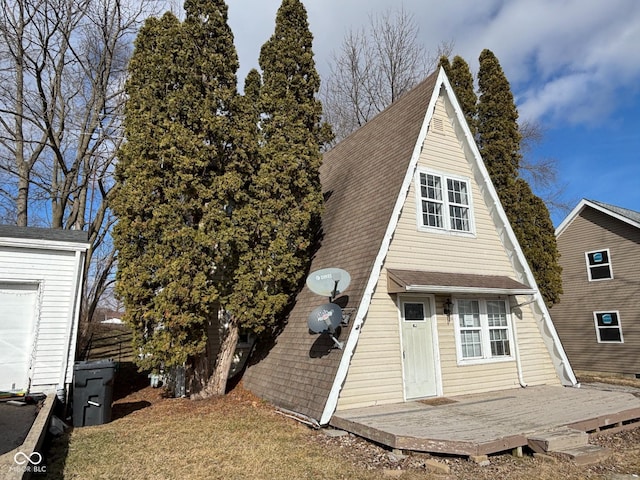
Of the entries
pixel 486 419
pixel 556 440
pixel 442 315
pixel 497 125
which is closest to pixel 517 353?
pixel 442 315

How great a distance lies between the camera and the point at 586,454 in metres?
5.31

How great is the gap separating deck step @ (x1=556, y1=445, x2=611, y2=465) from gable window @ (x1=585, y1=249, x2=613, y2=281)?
15536mm

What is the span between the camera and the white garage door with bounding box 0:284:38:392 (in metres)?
8.06

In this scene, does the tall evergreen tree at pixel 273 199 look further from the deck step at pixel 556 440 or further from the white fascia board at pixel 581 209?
the white fascia board at pixel 581 209

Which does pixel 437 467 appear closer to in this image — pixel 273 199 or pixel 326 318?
pixel 326 318

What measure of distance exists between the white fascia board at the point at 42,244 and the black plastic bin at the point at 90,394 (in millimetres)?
2620

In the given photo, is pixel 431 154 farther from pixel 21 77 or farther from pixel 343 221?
pixel 21 77

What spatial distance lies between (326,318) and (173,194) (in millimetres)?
4104

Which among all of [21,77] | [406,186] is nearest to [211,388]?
[406,186]

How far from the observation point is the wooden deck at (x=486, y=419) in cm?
543

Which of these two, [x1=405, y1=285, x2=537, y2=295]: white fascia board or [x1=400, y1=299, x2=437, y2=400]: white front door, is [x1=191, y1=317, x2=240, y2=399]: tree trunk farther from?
[x1=405, y1=285, x2=537, y2=295]: white fascia board

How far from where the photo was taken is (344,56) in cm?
2545

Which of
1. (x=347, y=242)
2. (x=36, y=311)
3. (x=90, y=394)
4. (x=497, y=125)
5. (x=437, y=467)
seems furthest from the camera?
(x=497, y=125)

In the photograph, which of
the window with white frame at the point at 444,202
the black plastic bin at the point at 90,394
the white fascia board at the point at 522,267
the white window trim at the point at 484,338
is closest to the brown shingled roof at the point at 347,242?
the window with white frame at the point at 444,202
